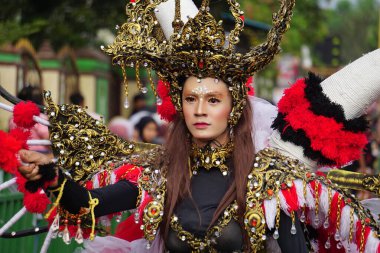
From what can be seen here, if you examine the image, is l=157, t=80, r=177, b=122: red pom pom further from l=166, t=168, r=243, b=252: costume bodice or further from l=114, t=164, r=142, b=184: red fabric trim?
l=166, t=168, r=243, b=252: costume bodice

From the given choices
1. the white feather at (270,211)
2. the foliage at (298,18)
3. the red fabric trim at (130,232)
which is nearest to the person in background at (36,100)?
the red fabric trim at (130,232)

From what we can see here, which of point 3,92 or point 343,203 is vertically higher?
point 3,92

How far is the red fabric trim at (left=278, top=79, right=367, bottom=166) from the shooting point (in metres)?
5.43

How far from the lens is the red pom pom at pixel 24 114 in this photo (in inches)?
214

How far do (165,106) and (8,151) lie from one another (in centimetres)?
170

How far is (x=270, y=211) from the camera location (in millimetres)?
5051

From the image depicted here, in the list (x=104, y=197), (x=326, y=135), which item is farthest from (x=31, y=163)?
(x=326, y=135)

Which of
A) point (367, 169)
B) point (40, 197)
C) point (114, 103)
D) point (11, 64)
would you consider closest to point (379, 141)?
point (367, 169)

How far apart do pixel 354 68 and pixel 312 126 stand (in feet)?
1.39

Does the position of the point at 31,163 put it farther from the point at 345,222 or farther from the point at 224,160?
the point at 345,222

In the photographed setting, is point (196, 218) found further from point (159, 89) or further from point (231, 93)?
point (159, 89)

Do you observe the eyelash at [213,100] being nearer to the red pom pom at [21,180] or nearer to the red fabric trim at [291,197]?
the red fabric trim at [291,197]

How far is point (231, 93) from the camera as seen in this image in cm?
518

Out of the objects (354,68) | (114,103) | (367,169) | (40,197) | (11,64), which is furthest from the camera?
(114,103)
